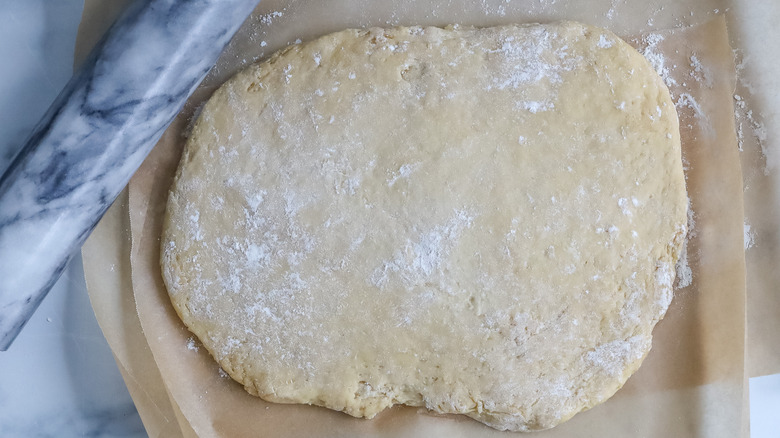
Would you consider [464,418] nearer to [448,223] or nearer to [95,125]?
[448,223]

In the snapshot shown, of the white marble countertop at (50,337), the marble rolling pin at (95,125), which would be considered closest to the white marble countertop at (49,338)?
the white marble countertop at (50,337)

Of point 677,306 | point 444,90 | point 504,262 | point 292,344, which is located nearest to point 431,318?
point 504,262

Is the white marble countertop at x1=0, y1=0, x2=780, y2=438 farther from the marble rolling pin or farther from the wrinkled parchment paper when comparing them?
the marble rolling pin

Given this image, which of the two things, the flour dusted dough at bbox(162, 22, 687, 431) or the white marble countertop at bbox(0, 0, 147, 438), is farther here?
the white marble countertop at bbox(0, 0, 147, 438)

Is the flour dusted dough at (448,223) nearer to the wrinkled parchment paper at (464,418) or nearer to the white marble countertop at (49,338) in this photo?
Result: the wrinkled parchment paper at (464,418)

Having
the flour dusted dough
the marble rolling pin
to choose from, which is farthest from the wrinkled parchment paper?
the marble rolling pin

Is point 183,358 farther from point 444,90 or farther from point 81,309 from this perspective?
point 444,90

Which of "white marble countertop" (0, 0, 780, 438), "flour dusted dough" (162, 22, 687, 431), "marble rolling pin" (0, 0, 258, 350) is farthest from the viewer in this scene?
"white marble countertop" (0, 0, 780, 438)
